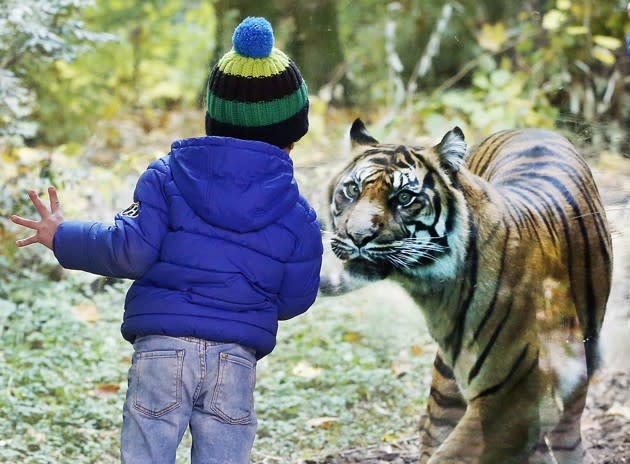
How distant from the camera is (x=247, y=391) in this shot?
2682 mm

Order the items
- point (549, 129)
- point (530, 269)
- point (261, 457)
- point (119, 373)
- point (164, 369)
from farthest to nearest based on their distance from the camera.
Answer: point (119, 373)
point (261, 457)
point (549, 129)
point (530, 269)
point (164, 369)

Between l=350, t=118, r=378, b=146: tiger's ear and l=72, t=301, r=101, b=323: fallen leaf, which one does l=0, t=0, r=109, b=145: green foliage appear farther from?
l=350, t=118, r=378, b=146: tiger's ear

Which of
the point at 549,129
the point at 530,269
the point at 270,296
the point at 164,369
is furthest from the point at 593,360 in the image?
the point at 164,369

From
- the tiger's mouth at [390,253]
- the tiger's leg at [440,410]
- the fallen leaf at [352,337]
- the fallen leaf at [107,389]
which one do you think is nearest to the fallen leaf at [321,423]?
the fallen leaf at [352,337]

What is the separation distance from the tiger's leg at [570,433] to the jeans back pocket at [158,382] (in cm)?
126

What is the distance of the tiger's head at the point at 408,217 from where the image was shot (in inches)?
120

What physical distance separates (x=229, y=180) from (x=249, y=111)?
0.19 m

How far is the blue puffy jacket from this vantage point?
2582 mm

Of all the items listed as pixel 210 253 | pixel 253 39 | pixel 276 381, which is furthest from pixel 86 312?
pixel 253 39

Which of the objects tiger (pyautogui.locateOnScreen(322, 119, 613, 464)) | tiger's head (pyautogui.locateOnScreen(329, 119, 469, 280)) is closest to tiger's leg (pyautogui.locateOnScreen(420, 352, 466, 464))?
tiger (pyautogui.locateOnScreen(322, 119, 613, 464))

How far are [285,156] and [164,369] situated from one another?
1.96ft

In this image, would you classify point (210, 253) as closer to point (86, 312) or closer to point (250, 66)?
point (250, 66)

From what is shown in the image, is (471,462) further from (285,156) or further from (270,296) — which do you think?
(285,156)

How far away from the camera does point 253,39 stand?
2.62 m
